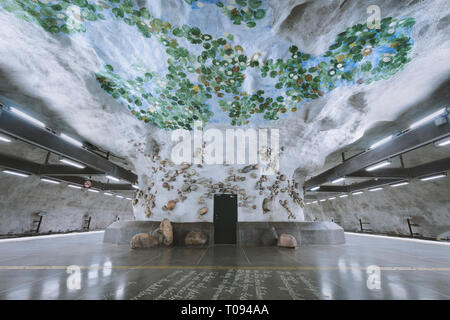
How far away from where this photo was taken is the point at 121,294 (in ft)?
6.58

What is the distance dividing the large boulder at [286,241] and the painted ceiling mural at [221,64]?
4.43 metres

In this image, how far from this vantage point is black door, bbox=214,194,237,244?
271 inches

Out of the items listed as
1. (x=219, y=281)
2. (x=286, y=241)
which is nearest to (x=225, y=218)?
(x=286, y=241)

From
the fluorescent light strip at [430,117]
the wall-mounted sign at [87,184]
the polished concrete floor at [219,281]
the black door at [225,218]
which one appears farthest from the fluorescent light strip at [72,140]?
the fluorescent light strip at [430,117]

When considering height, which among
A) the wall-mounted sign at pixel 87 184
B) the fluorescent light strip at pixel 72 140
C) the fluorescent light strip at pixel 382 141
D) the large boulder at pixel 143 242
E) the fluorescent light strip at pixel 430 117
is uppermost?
the fluorescent light strip at pixel 430 117

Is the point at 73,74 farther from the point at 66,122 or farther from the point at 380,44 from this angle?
the point at 380,44

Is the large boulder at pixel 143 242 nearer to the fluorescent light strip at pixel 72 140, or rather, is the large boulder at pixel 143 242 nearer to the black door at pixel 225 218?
the black door at pixel 225 218

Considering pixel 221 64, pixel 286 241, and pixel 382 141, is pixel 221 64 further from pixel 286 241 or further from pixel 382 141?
pixel 382 141

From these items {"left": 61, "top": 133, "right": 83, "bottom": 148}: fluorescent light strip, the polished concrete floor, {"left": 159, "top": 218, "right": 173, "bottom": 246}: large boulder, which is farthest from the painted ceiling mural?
the polished concrete floor

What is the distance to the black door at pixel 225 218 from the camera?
271 inches

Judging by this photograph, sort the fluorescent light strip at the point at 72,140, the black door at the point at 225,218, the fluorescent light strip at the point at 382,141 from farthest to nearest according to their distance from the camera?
the fluorescent light strip at the point at 72,140 < the fluorescent light strip at the point at 382,141 < the black door at the point at 225,218

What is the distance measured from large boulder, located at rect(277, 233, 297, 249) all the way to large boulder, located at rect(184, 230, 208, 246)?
2.53 metres

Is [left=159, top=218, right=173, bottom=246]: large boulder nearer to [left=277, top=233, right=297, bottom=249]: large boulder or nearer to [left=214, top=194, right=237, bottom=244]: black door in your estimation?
[left=214, top=194, right=237, bottom=244]: black door

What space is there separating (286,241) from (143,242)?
4530mm
